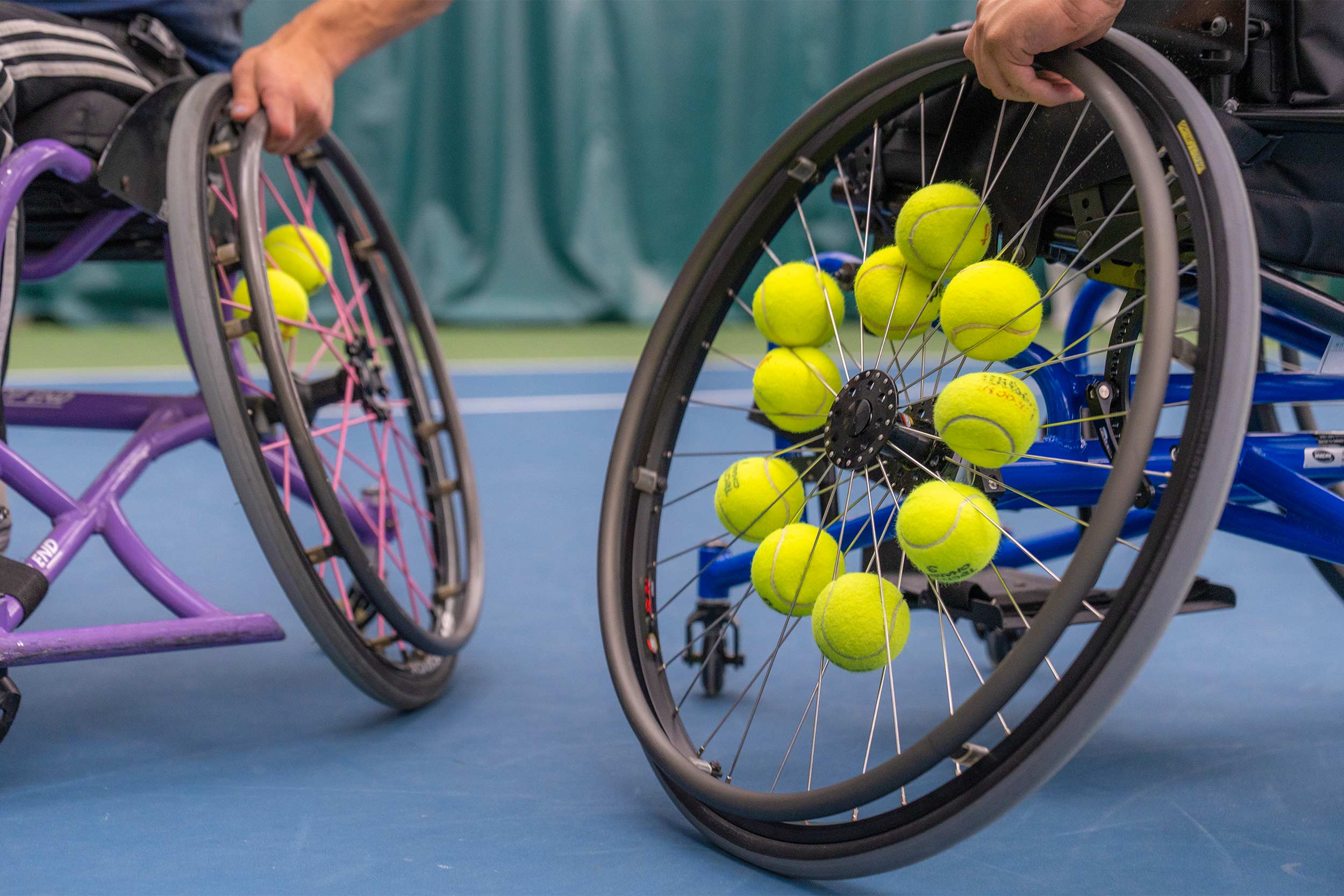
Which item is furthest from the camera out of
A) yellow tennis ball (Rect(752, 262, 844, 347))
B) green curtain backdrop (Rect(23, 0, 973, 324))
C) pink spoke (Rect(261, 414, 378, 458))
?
green curtain backdrop (Rect(23, 0, 973, 324))

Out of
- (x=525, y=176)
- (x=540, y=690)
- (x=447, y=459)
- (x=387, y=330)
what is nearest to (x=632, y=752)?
(x=540, y=690)

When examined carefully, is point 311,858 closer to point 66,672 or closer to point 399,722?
point 399,722

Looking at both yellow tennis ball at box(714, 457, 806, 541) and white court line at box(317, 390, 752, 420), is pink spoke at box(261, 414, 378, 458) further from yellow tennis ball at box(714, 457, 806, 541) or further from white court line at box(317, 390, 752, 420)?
white court line at box(317, 390, 752, 420)

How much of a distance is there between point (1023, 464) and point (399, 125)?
11.1ft

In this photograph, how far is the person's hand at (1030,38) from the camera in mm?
731

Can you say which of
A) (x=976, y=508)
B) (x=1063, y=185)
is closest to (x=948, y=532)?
(x=976, y=508)

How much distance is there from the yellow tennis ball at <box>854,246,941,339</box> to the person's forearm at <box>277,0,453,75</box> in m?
0.53

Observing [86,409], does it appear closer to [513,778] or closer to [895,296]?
[513,778]

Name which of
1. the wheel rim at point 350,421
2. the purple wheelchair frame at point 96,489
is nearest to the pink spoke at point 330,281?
the wheel rim at point 350,421

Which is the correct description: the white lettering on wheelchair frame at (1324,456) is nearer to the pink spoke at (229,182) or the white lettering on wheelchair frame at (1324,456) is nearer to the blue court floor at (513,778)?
the blue court floor at (513,778)

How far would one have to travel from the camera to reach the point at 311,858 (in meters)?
0.86

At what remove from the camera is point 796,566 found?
2.88 feet

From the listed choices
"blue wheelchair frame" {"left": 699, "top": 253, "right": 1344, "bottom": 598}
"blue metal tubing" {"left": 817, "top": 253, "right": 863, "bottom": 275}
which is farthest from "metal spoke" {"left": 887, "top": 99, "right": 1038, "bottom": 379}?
"blue metal tubing" {"left": 817, "top": 253, "right": 863, "bottom": 275}

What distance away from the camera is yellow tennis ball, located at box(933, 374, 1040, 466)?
75 cm
